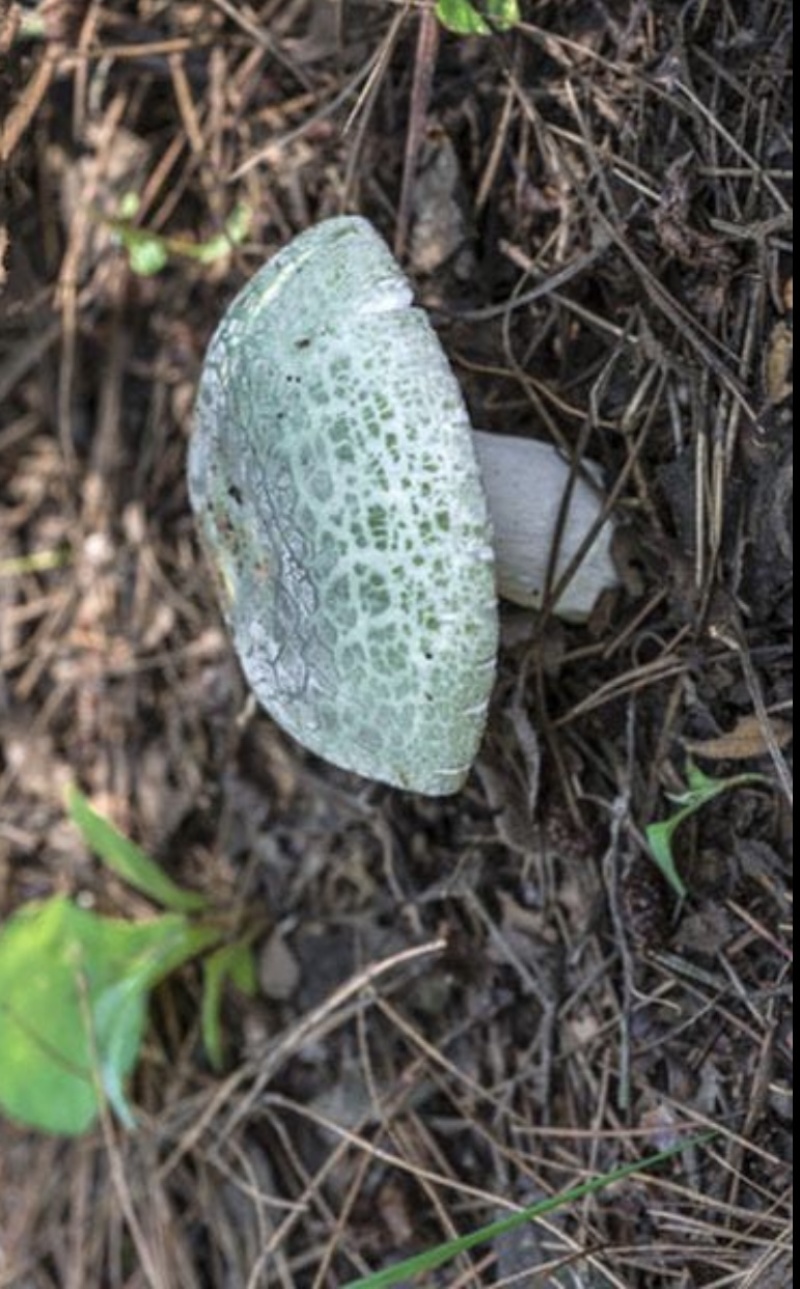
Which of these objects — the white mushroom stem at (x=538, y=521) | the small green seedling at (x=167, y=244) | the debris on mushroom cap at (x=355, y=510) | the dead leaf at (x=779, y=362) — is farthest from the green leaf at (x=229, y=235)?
the dead leaf at (x=779, y=362)

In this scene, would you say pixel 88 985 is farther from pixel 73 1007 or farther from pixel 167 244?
pixel 167 244

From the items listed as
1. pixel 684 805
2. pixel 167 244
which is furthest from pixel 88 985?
pixel 167 244

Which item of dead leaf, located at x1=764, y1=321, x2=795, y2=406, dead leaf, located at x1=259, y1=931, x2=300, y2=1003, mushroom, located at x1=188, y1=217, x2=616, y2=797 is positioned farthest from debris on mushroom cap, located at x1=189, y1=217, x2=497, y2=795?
dead leaf, located at x1=259, y1=931, x2=300, y2=1003

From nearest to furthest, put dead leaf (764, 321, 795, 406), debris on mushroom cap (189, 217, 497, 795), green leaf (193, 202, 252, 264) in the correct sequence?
debris on mushroom cap (189, 217, 497, 795) → dead leaf (764, 321, 795, 406) → green leaf (193, 202, 252, 264)

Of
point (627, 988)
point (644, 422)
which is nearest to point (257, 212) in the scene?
point (644, 422)

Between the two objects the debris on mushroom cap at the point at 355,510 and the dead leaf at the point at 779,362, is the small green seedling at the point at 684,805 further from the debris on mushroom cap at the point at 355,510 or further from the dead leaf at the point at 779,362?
the dead leaf at the point at 779,362

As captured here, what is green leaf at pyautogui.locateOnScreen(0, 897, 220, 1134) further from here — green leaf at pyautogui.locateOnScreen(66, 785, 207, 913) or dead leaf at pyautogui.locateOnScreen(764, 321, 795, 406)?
dead leaf at pyautogui.locateOnScreen(764, 321, 795, 406)
